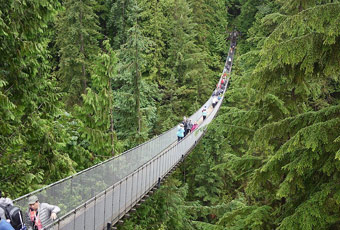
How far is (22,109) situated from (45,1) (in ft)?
6.45

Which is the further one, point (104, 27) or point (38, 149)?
point (104, 27)

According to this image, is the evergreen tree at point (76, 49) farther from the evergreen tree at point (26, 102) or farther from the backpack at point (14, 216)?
the backpack at point (14, 216)

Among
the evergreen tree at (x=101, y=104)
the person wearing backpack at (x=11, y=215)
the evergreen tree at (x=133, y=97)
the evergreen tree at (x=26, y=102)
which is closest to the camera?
the person wearing backpack at (x=11, y=215)

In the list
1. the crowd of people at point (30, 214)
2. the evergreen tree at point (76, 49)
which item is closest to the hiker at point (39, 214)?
the crowd of people at point (30, 214)

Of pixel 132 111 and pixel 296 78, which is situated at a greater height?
pixel 296 78

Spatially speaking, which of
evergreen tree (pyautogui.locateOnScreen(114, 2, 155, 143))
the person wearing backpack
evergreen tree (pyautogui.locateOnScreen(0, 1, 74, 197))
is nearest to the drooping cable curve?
the person wearing backpack

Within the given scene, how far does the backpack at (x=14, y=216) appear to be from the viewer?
4207 mm

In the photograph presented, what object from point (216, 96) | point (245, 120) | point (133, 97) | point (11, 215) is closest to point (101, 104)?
point (133, 97)

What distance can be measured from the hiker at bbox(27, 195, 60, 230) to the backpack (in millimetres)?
395

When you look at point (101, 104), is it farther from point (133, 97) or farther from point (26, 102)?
point (26, 102)

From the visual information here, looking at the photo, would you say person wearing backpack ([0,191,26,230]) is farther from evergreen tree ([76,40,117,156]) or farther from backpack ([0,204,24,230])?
evergreen tree ([76,40,117,156])

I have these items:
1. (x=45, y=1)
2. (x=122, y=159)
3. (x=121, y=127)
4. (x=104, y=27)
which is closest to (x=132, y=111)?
(x=121, y=127)

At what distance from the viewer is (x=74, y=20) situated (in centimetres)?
2416

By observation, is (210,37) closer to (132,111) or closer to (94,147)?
(132,111)
